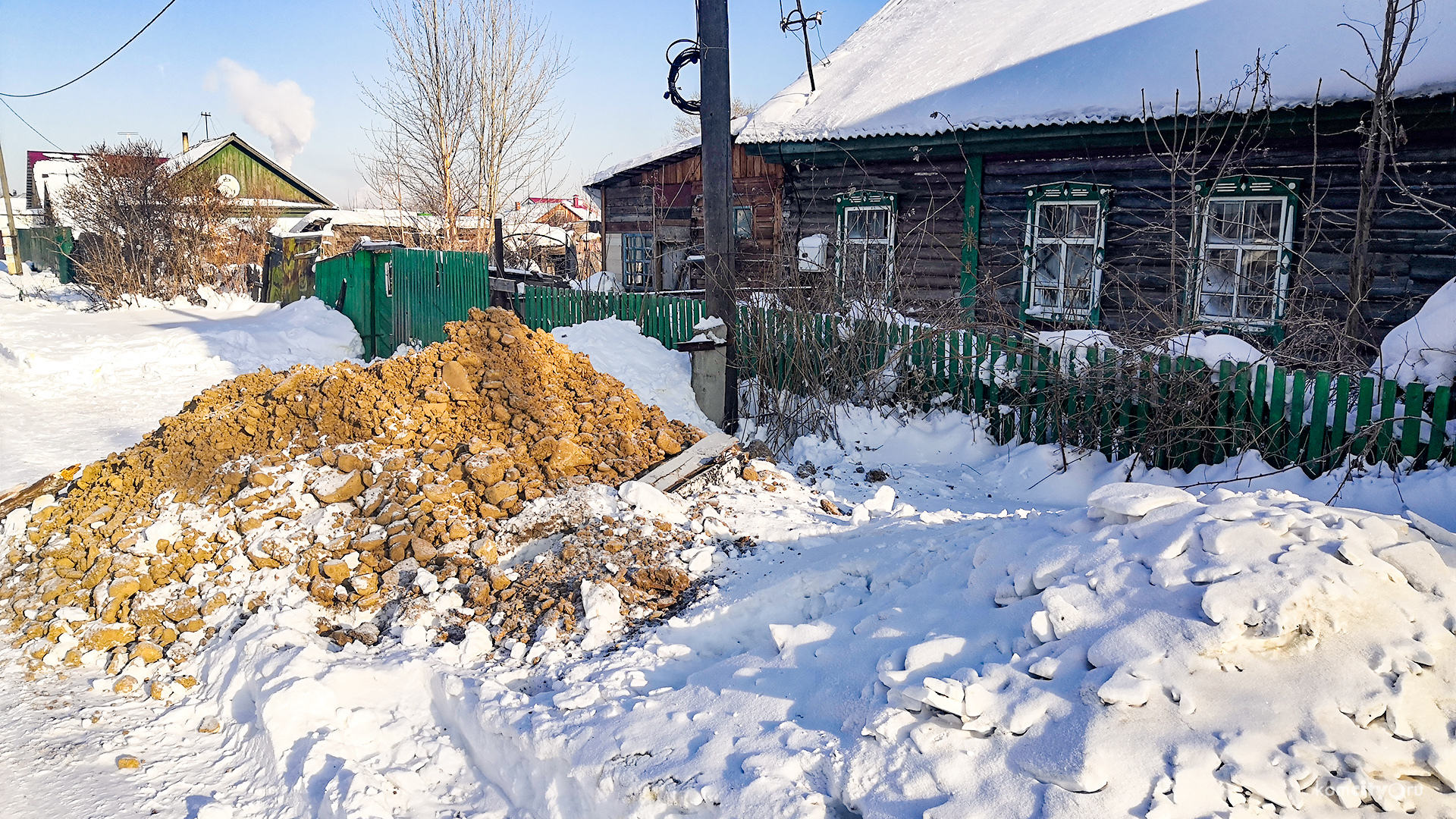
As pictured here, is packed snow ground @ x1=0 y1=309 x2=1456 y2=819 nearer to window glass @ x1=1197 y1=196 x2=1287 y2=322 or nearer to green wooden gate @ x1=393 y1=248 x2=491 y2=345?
window glass @ x1=1197 y1=196 x2=1287 y2=322

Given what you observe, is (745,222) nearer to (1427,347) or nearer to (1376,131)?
(1376,131)

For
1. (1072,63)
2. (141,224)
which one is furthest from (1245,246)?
(141,224)

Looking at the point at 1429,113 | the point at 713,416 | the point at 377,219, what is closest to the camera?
the point at 1429,113

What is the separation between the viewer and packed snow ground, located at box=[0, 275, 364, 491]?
8.15m

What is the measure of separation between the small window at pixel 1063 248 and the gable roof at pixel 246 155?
34.3 metres

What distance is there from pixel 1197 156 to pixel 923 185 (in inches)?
121

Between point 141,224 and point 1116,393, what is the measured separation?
20308mm

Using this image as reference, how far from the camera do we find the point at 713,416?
328 inches

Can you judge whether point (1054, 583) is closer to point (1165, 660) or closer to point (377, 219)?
point (1165, 660)

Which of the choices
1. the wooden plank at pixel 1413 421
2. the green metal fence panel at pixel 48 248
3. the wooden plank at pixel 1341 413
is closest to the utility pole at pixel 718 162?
the wooden plank at pixel 1341 413

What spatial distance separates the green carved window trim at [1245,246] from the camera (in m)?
8.26

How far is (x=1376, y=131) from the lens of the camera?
7.04m

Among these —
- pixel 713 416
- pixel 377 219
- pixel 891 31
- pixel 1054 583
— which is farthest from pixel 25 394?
pixel 377 219

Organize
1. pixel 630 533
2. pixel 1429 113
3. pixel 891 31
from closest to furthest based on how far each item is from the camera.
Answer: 1. pixel 630 533
2. pixel 1429 113
3. pixel 891 31
